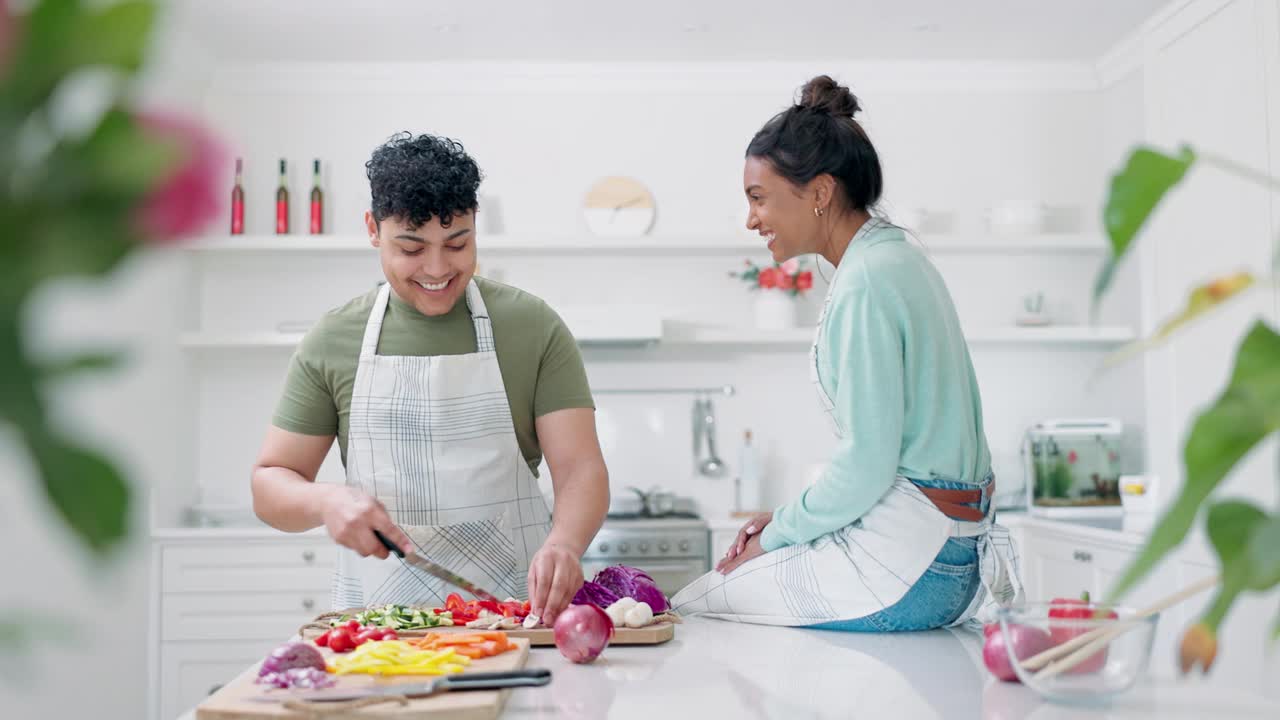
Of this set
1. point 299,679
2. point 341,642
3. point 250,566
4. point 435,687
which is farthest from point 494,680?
point 250,566

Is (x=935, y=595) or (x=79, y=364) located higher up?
(x=79, y=364)

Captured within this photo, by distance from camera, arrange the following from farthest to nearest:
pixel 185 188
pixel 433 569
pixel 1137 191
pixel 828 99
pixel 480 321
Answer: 1. pixel 480 321
2. pixel 828 99
3. pixel 433 569
4. pixel 1137 191
5. pixel 185 188

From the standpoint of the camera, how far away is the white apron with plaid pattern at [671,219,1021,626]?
1618mm

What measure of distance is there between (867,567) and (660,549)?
2.46 m

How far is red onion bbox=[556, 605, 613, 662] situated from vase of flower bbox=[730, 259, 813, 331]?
3215mm

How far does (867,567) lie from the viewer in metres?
1.63

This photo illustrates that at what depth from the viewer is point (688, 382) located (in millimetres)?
4742

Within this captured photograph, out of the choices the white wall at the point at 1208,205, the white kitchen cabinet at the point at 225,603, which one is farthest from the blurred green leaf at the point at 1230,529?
the white kitchen cabinet at the point at 225,603

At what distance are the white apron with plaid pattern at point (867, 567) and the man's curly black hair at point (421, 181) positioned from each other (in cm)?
64

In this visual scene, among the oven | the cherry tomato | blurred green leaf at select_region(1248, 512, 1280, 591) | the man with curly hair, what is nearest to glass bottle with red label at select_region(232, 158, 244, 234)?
the oven

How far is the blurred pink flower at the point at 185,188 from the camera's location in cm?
16

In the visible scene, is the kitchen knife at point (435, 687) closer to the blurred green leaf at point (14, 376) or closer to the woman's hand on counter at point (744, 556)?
the woman's hand on counter at point (744, 556)

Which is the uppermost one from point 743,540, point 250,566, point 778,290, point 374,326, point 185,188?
point 778,290

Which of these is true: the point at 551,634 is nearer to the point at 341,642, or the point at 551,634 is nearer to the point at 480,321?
the point at 341,642
